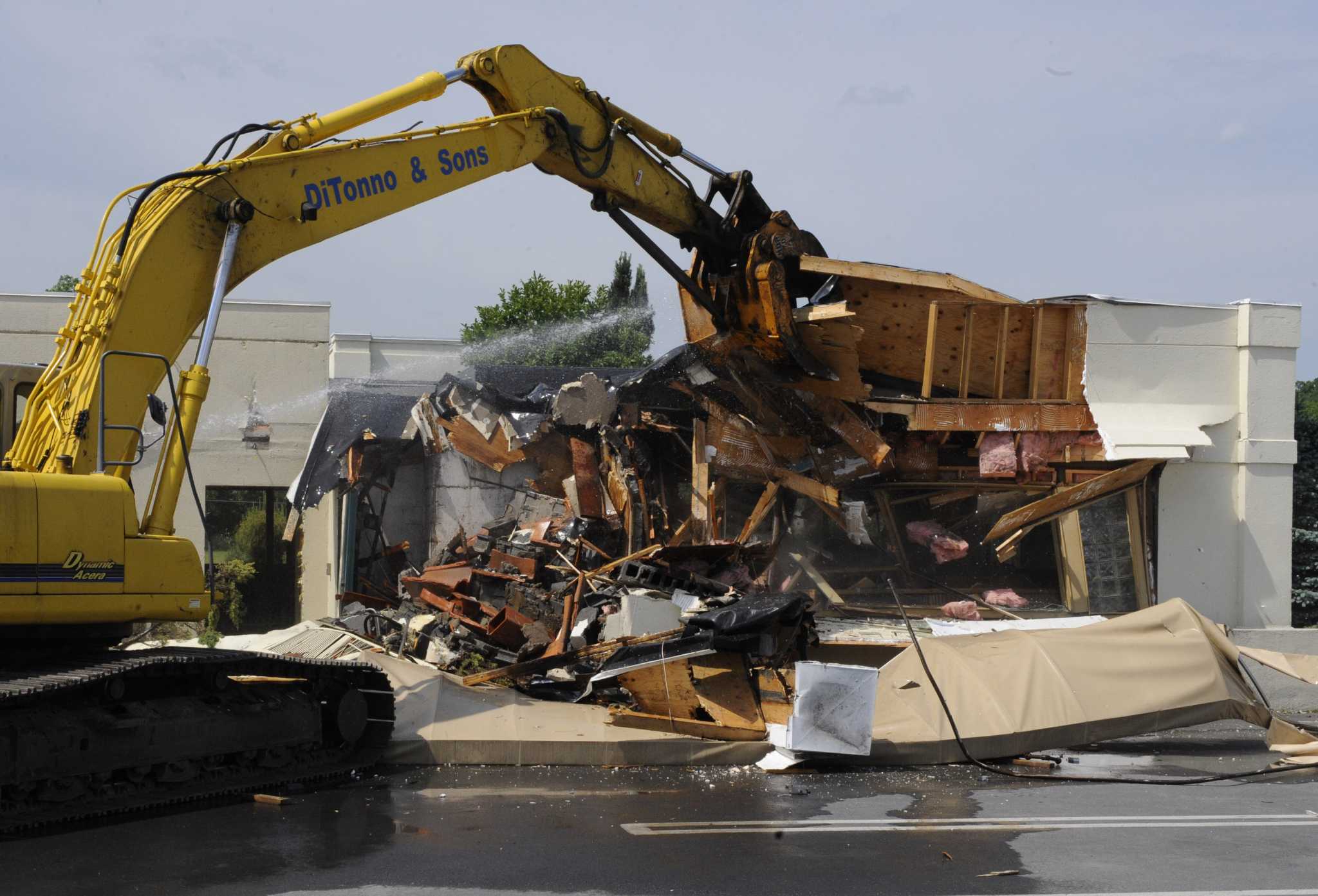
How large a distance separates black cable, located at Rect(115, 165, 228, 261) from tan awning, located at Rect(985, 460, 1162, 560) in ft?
31.0

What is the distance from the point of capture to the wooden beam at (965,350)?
14.6 meters

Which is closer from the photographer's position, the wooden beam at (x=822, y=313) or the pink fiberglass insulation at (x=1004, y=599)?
the wooden beam at (x=822, y=313)

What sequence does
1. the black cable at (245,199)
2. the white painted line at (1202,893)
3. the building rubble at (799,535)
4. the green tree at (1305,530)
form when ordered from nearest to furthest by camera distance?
the white painted line at (1202,893), the black cable at (245,199), the building rubble at (799,535), the green tree at (1305,530)

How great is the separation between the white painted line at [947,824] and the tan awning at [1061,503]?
664cm

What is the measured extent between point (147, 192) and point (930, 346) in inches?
355

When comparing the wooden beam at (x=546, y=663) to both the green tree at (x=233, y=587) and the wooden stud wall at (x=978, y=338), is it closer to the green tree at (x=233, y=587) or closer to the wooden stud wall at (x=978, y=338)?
the wooden stud wall at (x=978, y=338)

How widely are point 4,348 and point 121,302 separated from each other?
14095 millimetres

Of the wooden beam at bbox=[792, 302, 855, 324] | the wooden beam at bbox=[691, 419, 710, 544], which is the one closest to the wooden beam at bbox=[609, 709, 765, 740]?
the wooden beam at bbox=[691, 419, 710, 544]

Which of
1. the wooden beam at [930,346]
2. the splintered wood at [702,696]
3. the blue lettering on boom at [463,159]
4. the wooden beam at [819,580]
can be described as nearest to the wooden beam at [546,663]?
the splintered wood at [702,696]

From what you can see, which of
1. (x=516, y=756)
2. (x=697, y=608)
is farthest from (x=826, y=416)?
(x=516, y=756)

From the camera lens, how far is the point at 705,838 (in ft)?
23.5

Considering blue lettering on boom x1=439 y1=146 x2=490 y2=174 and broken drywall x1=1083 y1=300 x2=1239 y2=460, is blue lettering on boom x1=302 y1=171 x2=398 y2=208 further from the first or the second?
broken drywall x1=1083 y1=300 x2=1239 y2=460

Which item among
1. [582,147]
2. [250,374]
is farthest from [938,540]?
[250,374]

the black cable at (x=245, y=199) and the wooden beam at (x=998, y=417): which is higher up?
the black cable at (x=245, y=199)
